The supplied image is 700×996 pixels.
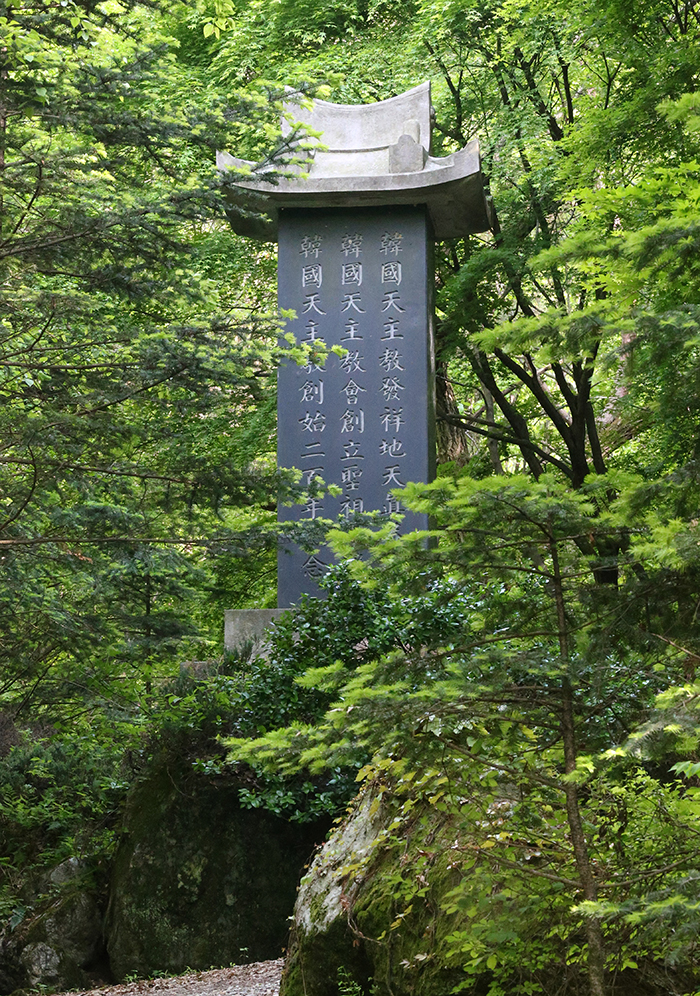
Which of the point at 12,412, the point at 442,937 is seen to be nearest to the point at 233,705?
the point at 12,412

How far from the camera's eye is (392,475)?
8359mm

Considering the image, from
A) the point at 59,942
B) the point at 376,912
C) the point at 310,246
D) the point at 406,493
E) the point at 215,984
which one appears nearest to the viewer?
the point at 406,493

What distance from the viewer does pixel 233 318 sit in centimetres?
657

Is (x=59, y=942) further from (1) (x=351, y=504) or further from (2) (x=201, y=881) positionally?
(1) (x=351, y=504)

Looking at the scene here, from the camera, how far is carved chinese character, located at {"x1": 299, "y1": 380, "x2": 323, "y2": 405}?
8648mm

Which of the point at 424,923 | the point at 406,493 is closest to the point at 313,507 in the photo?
the point at 424,923

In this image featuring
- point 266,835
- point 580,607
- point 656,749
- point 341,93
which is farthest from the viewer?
point 341,93

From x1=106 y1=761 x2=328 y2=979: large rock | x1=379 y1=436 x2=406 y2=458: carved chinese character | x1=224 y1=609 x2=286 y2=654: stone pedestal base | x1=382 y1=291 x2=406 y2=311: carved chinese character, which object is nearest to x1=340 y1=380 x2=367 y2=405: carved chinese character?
x1=379 y1=436 x2=406 y2=458: carved chinese character

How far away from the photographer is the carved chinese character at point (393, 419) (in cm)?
847

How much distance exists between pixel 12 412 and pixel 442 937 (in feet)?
13.9

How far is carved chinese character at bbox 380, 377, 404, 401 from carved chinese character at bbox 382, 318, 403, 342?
1.30 feet

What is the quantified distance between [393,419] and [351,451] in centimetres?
46

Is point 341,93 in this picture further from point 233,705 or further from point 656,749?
point 656,749

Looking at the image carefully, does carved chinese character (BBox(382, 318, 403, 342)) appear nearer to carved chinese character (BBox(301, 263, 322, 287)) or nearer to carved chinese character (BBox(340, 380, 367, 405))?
carved chinese character (BBox(340, 380, 367, 405))
